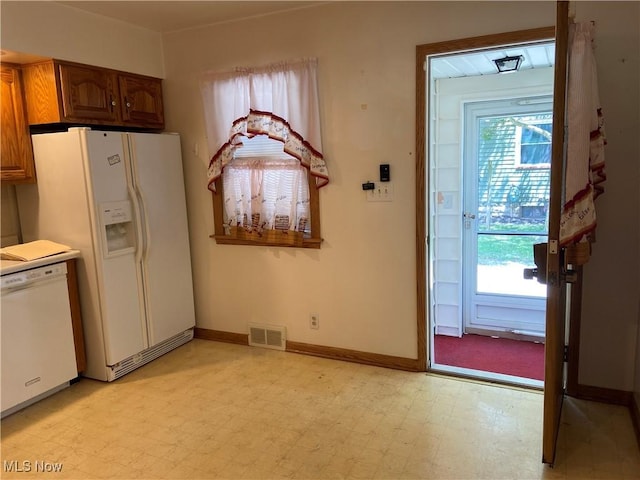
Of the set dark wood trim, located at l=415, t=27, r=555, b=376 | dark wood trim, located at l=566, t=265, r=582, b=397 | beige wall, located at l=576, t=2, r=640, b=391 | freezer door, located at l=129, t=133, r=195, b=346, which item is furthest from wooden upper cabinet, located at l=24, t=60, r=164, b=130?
dark wood trim, located at l=566, t=265, r=582, b=397

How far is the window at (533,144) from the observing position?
3.90 meters

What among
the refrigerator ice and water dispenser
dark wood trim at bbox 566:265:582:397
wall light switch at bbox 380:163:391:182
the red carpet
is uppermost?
wall light switch at bbox 380:163:391:182

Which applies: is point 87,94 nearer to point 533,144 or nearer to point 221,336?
point 221,336

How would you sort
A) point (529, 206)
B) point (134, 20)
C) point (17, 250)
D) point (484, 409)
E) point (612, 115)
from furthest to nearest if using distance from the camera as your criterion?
point (529, 206), point (134, 20), point (17, 250), point (484, 409), point (612, 115)

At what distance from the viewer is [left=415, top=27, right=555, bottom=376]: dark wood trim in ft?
8.87

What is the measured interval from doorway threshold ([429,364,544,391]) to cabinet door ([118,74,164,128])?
Answer: 2827 mm

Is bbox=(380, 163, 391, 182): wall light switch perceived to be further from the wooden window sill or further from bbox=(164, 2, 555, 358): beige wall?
the wooden window sill

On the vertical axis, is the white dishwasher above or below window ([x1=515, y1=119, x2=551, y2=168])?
below

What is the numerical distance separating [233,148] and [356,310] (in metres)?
1.50

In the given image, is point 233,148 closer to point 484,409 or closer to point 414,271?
point 414,271

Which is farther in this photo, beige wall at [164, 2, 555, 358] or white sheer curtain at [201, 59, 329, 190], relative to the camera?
white sheer curtain at [201, 59, 329, 190]

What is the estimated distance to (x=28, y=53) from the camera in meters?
2.88

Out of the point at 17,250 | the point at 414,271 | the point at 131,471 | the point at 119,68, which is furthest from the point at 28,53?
the point at 414,271

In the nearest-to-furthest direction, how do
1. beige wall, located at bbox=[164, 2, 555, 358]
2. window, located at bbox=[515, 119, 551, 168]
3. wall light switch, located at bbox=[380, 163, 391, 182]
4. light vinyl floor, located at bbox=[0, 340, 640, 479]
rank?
light vinyl floor, located at bbox=[0, 340, 640, 479], beige wall, located at bbox=[164, 2, 555, 358], wall light switch, located at bbox=[380, 163, 391, 182], window, located at bbox=[515, 119, 551, 168]
